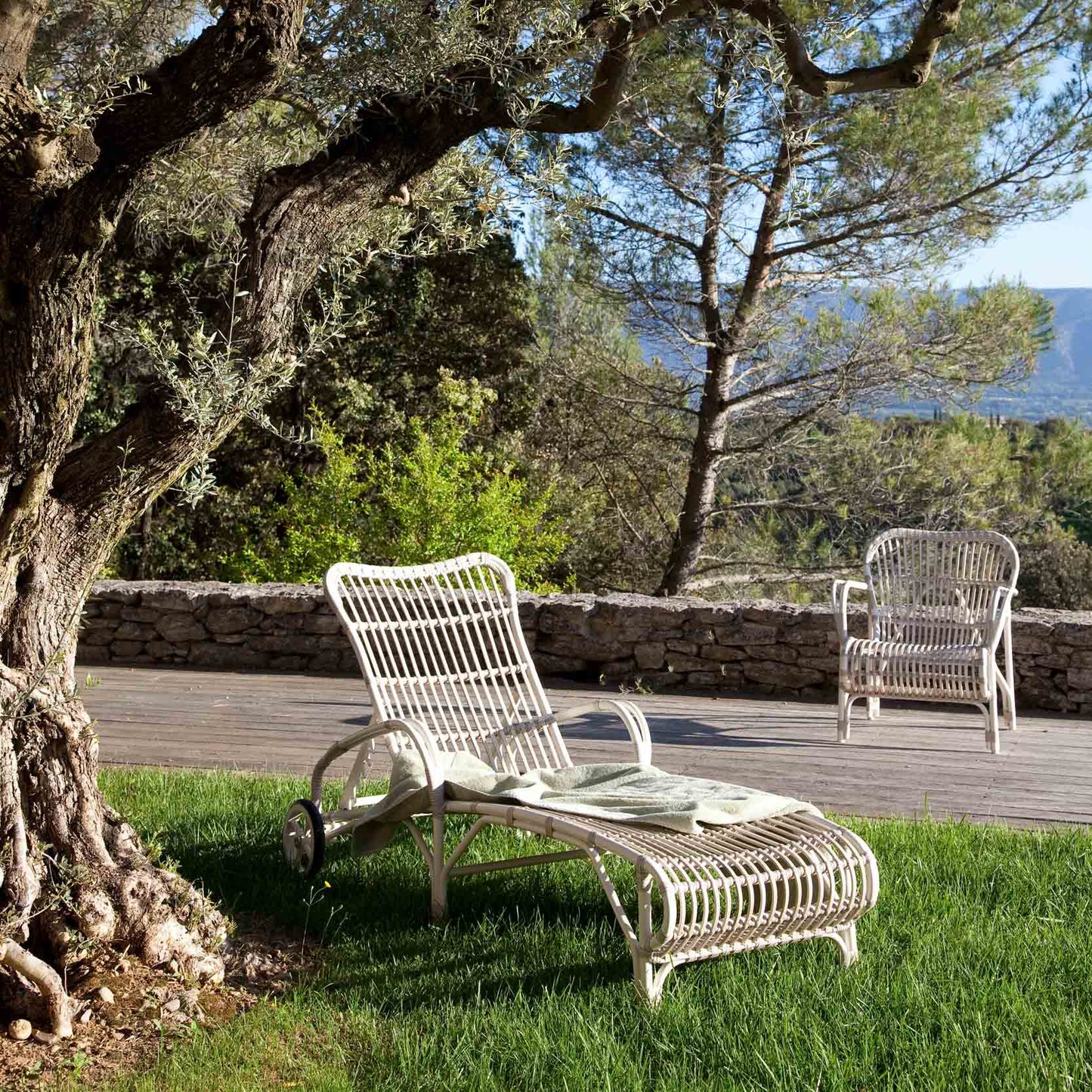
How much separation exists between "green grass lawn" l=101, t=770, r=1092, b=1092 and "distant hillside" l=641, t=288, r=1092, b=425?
7581mm

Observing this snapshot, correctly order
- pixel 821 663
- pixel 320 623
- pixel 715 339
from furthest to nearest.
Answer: pixel 715 339 < pixel 320 623 < pixel 821 663

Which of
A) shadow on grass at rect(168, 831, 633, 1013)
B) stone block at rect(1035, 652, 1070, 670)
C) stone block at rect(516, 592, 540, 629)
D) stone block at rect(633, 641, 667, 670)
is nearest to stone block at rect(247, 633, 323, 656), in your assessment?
stone block at rect(516, 592, 540, 629)

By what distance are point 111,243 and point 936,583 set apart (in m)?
4.78

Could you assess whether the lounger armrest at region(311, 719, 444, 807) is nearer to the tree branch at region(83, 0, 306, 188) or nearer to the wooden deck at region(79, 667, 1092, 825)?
the wooden deck at region(79, 667, 1092, 825)

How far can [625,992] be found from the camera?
9.48 feet

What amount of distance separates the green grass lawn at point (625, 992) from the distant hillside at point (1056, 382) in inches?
298

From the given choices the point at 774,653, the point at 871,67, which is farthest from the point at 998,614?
the point at 871,67

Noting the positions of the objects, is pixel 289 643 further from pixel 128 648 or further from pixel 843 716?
pixel 843 716

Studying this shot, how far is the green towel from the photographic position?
323 cm

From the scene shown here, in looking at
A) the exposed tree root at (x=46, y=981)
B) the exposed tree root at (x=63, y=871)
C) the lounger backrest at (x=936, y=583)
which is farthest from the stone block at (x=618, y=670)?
the exposed tree root at (x=46, y=981)

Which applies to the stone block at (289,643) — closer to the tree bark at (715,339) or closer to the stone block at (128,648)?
the stone block at (128,648)

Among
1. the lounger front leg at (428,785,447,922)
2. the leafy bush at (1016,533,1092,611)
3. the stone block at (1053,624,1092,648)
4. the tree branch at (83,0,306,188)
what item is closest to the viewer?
the tree branch at (83,0,306,188)

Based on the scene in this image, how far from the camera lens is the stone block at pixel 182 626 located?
790 cm

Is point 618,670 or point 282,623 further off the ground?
point 282,623
